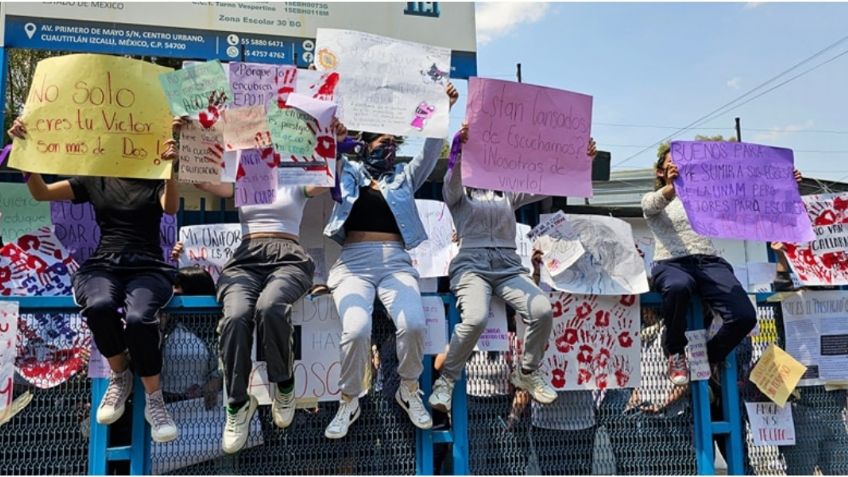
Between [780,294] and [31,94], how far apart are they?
433 cm

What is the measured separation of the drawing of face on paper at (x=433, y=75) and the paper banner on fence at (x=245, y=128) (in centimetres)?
97

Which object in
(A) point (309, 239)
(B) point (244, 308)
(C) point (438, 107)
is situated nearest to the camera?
(B) point (244, 308)

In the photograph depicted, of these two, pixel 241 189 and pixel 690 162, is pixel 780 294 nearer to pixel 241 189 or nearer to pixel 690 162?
pixel 690 162

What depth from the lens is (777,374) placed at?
3.86 metres

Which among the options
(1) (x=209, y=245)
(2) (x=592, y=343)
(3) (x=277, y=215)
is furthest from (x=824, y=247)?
(1) (x=209, y=245)

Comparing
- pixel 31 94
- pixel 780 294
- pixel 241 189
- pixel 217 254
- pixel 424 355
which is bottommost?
pixel 424 355

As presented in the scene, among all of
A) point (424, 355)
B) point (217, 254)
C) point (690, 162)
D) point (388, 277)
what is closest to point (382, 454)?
point (424, 355)

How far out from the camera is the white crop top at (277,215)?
370 cm

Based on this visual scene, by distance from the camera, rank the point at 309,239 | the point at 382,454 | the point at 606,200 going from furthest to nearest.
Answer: the point at 606,200 < the point at 309,239 < the point at 382,454

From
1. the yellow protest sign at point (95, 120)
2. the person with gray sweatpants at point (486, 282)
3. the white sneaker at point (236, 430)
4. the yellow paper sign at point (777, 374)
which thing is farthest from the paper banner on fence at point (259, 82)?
the yellow paper sign at point (777, 374)

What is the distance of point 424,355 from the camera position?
345cm

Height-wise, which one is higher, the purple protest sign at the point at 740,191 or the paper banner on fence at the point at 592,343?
the purple protest sign at the point at 740,191

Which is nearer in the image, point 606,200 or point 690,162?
point 690,162

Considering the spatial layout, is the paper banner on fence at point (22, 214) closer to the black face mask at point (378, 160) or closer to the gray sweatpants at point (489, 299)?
the black face mask at point (378, 160)
